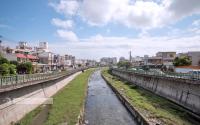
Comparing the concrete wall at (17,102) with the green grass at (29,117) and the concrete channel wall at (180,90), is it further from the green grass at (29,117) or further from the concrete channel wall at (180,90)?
the concrete channel wall at (180,90)

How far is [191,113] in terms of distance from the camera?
91.4ft

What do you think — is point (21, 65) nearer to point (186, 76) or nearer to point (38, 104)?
point (38, 104)

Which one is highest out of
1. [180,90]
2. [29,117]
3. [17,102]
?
[180,90]

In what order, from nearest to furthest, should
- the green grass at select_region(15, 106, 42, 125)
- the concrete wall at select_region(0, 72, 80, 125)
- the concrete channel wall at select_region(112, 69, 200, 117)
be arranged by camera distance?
the concrete wall at select_region(0, 72, 80, 125) < the green grass at select_region(15, 106, 42, 125) < the concrete channel wall at select_region(112, 69, 200, 117)

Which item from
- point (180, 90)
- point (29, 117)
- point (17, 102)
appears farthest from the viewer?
point (180, 90)

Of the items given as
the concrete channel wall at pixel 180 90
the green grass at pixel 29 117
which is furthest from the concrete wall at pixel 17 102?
the concrete channel wall at pixel 180 90

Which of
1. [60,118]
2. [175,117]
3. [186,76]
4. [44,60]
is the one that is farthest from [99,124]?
[44,60]

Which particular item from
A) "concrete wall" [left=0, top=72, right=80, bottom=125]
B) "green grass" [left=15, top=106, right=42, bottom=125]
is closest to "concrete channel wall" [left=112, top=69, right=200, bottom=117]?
"green grass" [left=15, top=106, right=42, bottom=125]

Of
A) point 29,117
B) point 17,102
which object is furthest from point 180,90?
point 17,102

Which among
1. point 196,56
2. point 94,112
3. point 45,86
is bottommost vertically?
point 94,112

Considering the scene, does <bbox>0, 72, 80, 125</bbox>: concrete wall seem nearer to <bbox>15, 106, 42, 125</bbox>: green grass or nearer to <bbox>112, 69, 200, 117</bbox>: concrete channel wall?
<bbox>15, 106, 42, 125</bbox>: green grass

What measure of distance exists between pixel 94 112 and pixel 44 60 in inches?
3990

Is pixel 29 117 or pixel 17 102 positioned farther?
pixel 29 117

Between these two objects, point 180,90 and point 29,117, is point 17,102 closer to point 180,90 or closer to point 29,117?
point 29,117
